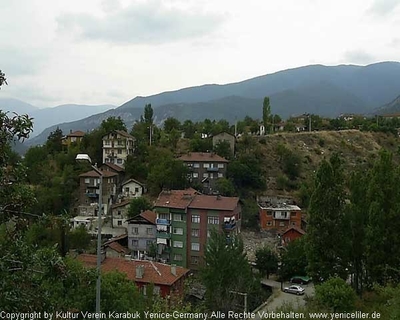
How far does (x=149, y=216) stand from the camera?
3162 cm

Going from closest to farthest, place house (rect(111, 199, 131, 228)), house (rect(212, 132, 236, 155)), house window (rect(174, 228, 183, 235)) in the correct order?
house window (rect(174, 228, 183, 235)) → house (rect(111, 199, 131, 228)) → house (rect(212, 132, 236, 155))

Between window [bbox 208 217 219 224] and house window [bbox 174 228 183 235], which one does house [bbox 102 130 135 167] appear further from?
window [bbox 208 217 219 224]

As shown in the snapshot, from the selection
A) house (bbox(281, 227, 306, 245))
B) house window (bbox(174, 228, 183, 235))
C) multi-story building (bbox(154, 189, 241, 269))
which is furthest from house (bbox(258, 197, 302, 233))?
house window (bbox(174, 228, 183, 235))

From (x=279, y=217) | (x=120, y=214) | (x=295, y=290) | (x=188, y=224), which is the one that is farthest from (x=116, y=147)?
(x=295, y=290)

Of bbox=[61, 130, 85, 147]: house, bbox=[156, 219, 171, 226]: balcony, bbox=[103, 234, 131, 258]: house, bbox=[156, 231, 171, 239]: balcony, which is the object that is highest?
bbox=[61, 130, 85, 147]: house

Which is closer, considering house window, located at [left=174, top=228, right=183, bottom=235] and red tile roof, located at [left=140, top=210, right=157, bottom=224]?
house window, located at [left=174, top=228, right=183, bottom=235]

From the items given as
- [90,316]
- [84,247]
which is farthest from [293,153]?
[90,316]

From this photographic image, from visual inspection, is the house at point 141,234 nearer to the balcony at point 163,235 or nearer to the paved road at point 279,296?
the balcony at point 163,235

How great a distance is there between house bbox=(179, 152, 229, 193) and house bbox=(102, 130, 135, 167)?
596 centimetres

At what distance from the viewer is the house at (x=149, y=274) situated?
2045 cm

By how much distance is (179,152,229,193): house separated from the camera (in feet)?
132

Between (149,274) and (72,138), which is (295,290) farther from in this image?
(72,138)

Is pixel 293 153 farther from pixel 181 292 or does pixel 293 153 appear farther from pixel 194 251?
pixel 181 292

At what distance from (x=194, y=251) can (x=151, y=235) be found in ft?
10.4
